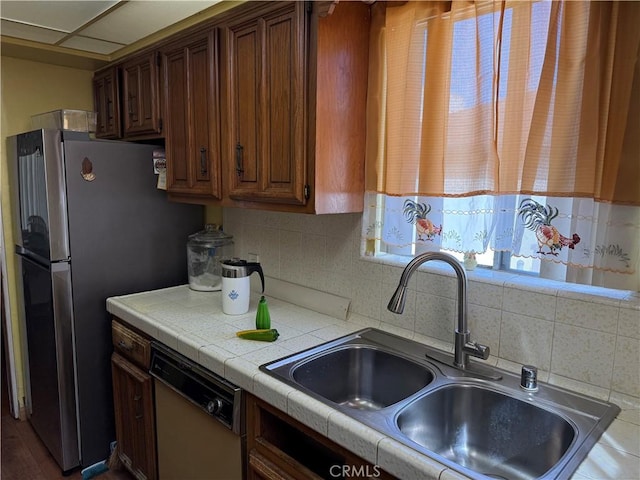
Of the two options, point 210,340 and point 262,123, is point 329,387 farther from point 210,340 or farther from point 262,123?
point 262,123

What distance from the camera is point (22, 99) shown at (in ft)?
8.44

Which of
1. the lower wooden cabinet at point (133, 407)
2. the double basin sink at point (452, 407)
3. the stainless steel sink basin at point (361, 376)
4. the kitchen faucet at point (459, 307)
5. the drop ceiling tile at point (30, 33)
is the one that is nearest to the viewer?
the double basin sink at point (452, 407)

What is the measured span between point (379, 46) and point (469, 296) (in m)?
0.93

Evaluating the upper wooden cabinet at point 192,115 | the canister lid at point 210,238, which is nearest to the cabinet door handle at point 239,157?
the upper wooden cabinet at point 192,115

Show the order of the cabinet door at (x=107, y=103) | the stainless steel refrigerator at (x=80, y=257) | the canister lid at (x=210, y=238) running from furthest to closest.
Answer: the cabinet door at (x=107, y=103)
the canister lid at (x=210, y=238)
the stainless steel refrigerator at (x=80, y=257)

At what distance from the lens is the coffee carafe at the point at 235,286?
1829 millimetres

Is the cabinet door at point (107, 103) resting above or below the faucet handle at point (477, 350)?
above

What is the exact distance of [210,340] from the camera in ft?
5.14

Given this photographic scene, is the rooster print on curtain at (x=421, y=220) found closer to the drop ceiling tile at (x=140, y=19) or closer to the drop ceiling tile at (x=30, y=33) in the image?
the drop ceiling tile at (x=140, y=19)

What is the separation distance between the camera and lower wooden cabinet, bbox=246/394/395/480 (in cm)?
124

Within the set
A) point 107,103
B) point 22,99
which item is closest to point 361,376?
point 107,103

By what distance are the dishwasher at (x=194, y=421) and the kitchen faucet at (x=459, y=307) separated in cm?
57

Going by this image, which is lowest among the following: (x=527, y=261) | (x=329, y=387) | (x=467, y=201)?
(x=329, y=387)

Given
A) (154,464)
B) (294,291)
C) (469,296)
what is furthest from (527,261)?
(154,464)
